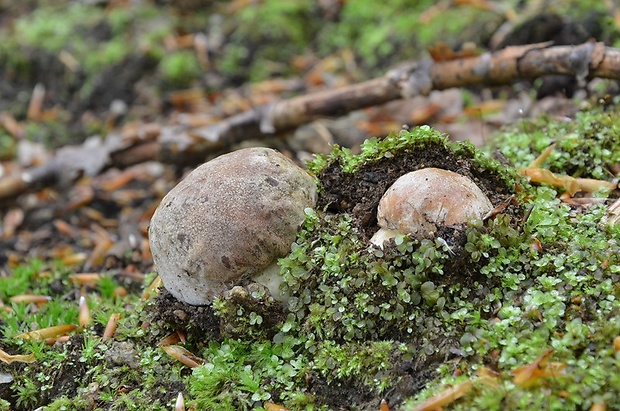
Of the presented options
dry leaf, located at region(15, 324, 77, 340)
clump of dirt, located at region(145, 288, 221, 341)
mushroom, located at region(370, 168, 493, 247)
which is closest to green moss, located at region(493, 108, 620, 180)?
mushroom, located at region(370, 168, 493, 247)

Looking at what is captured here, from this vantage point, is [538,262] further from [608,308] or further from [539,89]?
[539,89]

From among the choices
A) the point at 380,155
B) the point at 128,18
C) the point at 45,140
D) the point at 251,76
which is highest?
the point at 380,155

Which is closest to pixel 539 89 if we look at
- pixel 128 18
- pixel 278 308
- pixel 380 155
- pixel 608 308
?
pixel 380 155

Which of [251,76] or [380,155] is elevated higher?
[380,155]

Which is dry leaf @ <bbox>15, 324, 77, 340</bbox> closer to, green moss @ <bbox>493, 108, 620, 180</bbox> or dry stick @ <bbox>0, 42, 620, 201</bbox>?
dry stick @ <bbox>0, 42, 620, 201</bbox>

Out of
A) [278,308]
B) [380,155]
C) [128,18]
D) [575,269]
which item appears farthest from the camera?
[128,18]
